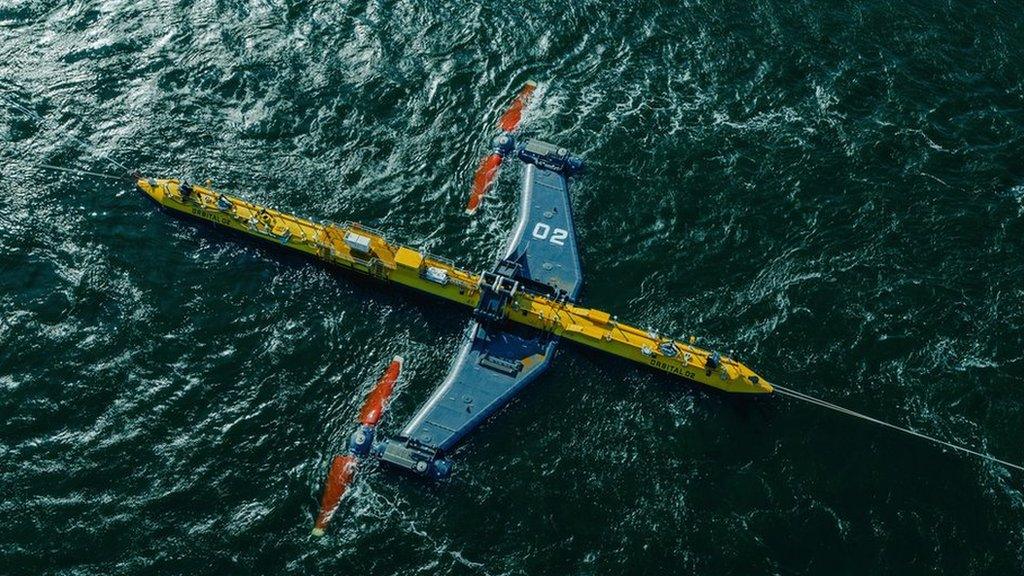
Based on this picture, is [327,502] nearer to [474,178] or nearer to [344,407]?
[344,407]

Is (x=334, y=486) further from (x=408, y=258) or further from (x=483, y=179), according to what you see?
(x=483, y=179)

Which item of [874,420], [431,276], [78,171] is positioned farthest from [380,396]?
[874,420]

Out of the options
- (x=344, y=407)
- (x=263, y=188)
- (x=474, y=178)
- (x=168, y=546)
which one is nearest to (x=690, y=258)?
(x=474, y=178)

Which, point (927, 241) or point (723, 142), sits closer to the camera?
point (927, 241)

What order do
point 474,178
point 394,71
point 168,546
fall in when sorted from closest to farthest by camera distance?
point 168,546 < point 474,178 < point 394,71

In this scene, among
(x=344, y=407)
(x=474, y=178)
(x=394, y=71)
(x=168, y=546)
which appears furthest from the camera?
(x=394, y=71)

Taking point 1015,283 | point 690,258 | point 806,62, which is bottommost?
point 690,258

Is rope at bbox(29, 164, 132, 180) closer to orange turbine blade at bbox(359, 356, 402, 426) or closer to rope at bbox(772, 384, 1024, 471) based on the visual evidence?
orange turbine blade at bbox(359, 356, 402, 426)
